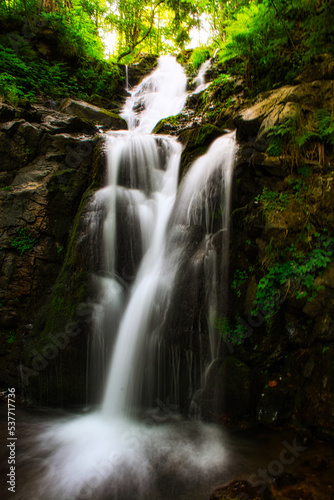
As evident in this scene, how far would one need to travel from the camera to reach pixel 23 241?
6117 millimetres

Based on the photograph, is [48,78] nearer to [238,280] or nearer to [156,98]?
[156,98]

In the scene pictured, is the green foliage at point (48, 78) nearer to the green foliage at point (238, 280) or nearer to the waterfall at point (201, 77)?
the waterfall at point (201, 77)

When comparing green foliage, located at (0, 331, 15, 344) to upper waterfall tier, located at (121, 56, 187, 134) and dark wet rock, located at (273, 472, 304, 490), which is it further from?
upper waterfall tier, located at (121, 56, 187, 134)

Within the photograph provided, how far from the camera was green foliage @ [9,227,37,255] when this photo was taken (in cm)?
605

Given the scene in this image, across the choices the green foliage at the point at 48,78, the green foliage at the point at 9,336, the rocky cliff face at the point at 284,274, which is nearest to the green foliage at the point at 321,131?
the rocky cliff face at the point at 284,274

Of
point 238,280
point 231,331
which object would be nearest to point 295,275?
point 238,280

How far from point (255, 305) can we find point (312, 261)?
941 millimetres

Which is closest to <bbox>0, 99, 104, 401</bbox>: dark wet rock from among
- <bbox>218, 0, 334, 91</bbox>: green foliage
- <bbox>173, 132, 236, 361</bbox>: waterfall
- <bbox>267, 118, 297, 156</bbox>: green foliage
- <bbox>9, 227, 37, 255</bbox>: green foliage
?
<bbox>9, 227, 37, 255</bbox>: green foliage

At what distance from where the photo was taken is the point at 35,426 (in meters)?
3.95

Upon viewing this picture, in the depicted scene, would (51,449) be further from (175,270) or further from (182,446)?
(175,270)

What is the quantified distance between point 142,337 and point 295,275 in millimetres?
2400

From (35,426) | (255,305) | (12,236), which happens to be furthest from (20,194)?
(255,305)

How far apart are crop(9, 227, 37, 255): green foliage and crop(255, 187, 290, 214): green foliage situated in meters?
4.71

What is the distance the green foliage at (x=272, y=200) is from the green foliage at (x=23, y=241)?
15.5 ft
